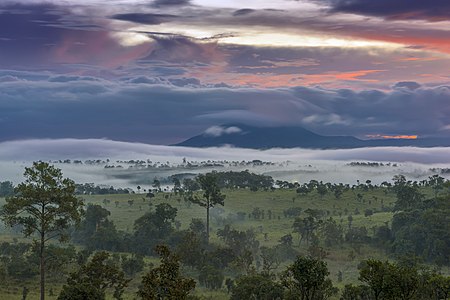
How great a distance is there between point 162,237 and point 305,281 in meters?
72.6

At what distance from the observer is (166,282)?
129 ft

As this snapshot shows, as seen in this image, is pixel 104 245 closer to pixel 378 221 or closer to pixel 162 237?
pixel 162 237

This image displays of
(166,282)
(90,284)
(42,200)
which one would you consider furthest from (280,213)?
(166,282)

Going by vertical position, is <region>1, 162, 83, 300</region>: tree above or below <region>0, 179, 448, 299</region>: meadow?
above

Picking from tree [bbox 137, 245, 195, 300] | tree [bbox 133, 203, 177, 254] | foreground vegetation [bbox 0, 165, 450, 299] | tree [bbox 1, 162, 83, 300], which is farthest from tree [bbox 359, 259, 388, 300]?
tree [bbox 133, 203, 177, 254]

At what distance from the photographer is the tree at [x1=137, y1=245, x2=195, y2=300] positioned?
38.2 meters

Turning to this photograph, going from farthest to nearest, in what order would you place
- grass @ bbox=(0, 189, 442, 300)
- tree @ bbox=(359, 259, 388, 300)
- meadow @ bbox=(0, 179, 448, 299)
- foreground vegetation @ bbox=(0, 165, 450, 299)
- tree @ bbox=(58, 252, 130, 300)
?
grass @ bbox=(0, 189, 442, 300) < meadow @ bbox=(0, 179, 448, 299) < foreground vegetation @ bbox=(0, 165, 450, 299) < tree @ bbox=(359, 259, 388, 300) < tree @ bbox=(58, 252, 130, 300)

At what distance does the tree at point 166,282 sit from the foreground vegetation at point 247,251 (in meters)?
0.07

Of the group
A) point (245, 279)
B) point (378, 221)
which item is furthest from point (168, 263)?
point (378, 221)

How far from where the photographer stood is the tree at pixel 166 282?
125ft

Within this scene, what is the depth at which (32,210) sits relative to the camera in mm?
52062

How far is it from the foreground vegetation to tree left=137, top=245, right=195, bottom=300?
75 mm

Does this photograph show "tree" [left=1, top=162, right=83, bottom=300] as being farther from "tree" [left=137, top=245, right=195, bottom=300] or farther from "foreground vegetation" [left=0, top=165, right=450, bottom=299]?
"tree" [left=137, top=245, right=195, bottom=300]

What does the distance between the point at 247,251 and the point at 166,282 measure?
43.9 meters
